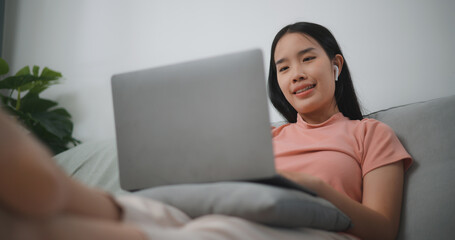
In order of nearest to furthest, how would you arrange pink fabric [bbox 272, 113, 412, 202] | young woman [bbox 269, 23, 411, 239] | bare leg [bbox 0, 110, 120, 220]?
bare leg [bbox 0, 110, 120, 220] < young woman [bbox 269, 23, 411, 239] < pink fabric [bbox 272, 113, 412, 202]

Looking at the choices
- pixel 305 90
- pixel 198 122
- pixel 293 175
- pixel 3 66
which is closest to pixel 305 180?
pixel 293 175

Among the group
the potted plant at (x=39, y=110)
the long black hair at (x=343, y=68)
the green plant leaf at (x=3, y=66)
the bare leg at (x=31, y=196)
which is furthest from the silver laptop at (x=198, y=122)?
the green plant leaf at (x=3, y=66)

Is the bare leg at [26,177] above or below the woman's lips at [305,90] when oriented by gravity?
above

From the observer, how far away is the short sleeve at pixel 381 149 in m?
1.07

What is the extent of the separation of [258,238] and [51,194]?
35cm

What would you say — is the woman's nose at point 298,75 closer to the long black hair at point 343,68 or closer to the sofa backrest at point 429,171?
the long black hair at point 343,68

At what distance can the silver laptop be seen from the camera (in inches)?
27.5

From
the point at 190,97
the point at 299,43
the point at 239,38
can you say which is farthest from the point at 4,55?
the point at 190,97

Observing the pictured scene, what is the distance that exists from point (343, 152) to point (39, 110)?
78.8 inches

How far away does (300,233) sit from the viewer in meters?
0.71

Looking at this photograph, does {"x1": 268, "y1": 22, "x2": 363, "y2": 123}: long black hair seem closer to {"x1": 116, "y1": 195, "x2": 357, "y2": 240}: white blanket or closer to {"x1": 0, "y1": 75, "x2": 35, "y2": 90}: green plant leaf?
{"x1": 116, "y1": 195, "x2": 357, "y2": 240}: white blanket

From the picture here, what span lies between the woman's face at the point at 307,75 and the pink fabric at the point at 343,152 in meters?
0.07

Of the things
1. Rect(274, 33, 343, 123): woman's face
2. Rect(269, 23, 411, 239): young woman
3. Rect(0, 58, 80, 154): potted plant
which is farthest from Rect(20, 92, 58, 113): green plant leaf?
Rect(274, 33, 343, 123): woman's face

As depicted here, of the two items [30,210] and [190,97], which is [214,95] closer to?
[190,97]
